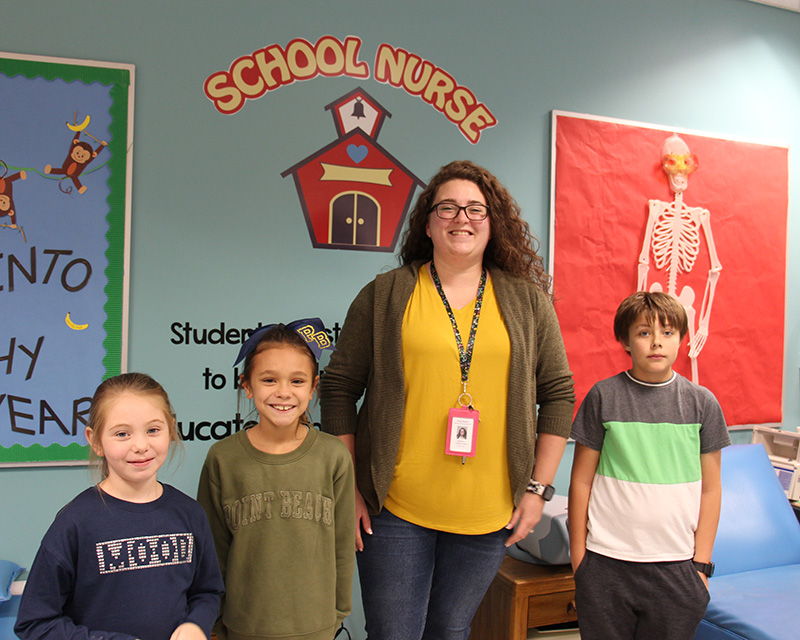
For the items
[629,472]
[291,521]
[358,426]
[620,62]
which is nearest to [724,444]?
[629,472]

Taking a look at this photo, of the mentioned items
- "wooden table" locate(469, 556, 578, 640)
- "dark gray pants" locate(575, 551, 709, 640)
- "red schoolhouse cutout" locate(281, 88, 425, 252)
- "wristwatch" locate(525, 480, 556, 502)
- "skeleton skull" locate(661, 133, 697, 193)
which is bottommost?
"wooden table" locate(469, 556, 578, 640)

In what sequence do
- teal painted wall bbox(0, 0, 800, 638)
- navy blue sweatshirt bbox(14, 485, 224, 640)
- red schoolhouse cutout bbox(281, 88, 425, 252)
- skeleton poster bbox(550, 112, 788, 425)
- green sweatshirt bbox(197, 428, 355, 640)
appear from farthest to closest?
skeleton poster bbox(550, 112, 788, 425) < red schoolhouse cutout bbox(281, 88, 425, 252) < teal painted wall bbox(0, 0, 800, 638) < green sweatshirt bbox(197, 428, 355, 640) < navy blue sweatshirt bbox(14, 485, 224, 640)

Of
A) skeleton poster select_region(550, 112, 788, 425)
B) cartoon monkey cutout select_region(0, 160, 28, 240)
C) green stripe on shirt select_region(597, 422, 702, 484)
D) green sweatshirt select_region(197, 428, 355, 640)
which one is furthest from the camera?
skeleton poster select_region(550, 112, 788, 425)

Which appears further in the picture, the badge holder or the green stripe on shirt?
the green stripe on shirt

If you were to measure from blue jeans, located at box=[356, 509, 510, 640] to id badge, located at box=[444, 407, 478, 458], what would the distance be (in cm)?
22

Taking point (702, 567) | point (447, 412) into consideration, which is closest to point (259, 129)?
point (447, 412)

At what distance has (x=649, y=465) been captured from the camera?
5.06ft

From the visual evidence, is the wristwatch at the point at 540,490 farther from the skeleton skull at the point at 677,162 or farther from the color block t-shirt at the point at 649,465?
the skeleton skull at the point at 677,162

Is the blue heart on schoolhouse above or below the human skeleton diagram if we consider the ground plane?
above

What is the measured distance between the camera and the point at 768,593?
1920 mm

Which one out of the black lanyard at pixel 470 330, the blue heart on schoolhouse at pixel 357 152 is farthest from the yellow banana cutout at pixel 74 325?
the black lanyard at pixel 470 330

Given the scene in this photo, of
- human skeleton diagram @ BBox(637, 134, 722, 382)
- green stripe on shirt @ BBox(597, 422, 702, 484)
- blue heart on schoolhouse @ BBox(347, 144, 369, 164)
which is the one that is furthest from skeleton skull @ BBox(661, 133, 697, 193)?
green stripe on shirt @ BBox(597, 422, 702, 484)

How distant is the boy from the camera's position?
1517 millimetres

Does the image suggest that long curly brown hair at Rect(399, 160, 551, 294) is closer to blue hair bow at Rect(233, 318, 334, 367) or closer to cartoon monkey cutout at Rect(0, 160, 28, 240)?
blue hair bow at Rect(233, 318, 334, 367)
